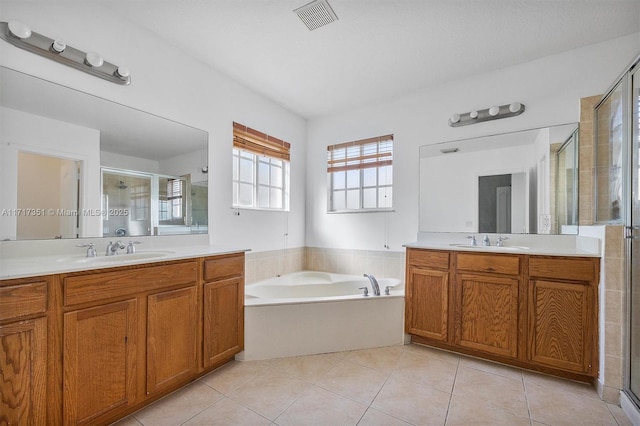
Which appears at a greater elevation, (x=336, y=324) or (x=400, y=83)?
(x=400, y=83)

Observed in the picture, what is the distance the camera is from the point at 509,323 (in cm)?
207

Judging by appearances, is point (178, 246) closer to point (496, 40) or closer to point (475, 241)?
point (475, 241)

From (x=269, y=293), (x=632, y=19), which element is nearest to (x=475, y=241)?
(x=632, y=19)

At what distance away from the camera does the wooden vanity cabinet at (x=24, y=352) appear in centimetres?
111

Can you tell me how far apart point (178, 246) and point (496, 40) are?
298 centimetres

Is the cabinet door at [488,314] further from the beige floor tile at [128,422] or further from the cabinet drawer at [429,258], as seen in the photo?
the beige floor tile at [128,422]

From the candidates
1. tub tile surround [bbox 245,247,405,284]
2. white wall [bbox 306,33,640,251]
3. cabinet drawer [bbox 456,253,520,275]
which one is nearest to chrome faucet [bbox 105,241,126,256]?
tub tile surround [bbox 245,247,405,284]

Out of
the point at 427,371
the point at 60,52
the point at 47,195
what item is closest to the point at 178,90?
the point at 60,52

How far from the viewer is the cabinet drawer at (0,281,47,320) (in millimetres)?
1106

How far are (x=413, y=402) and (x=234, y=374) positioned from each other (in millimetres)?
1212

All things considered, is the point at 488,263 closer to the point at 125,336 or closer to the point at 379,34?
the point at 379,34

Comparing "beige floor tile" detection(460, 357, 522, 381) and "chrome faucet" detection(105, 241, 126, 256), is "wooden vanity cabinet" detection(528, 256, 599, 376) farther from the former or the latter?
"chrome faucet" detection(105, 241, 126, 256)

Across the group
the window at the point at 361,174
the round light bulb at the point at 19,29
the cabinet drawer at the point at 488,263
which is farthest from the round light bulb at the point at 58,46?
the cabinet drawer at the point at 488,263

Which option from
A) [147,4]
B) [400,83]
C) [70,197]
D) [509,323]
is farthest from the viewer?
[400,83]
